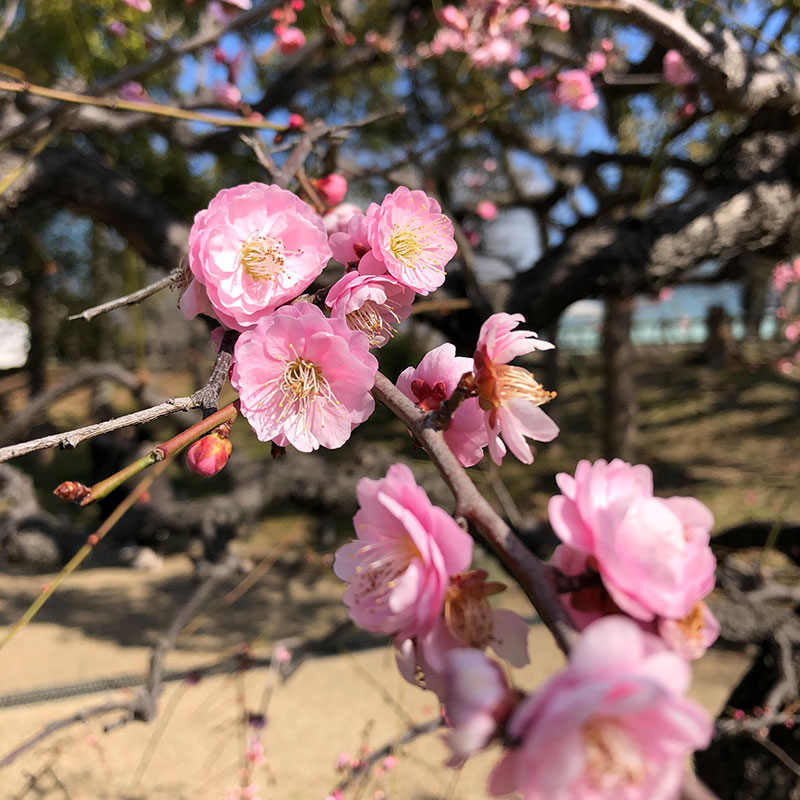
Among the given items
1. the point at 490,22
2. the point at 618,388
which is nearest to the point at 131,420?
the point at 490,22

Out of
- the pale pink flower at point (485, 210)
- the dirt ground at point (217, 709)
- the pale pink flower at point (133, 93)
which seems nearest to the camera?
the dirt ground at point (217, 709)

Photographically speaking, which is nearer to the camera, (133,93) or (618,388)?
(133,93)

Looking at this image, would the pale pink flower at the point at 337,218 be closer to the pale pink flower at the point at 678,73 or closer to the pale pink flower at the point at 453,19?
the pale pink flower at the point at 678,73

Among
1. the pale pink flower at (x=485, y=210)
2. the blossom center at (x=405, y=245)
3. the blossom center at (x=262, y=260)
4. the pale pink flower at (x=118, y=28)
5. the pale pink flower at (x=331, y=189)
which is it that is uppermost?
the pale pink flower at (x=118, y=28)

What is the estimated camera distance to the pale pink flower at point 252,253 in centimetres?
40

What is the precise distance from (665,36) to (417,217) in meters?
1.30

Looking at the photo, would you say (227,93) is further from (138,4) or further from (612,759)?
(612,759)

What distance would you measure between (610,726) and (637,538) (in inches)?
3.1

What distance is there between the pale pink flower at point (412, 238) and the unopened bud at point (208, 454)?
179 millimetres

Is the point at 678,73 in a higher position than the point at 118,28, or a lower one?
lower

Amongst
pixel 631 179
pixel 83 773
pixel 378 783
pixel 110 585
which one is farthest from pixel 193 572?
pixel 631 179

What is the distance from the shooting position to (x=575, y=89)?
2031 millimetres

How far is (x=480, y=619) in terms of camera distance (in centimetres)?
29

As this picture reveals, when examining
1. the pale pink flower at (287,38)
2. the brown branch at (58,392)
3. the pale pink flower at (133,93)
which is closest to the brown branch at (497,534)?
the pale pink flower at (287,38)
